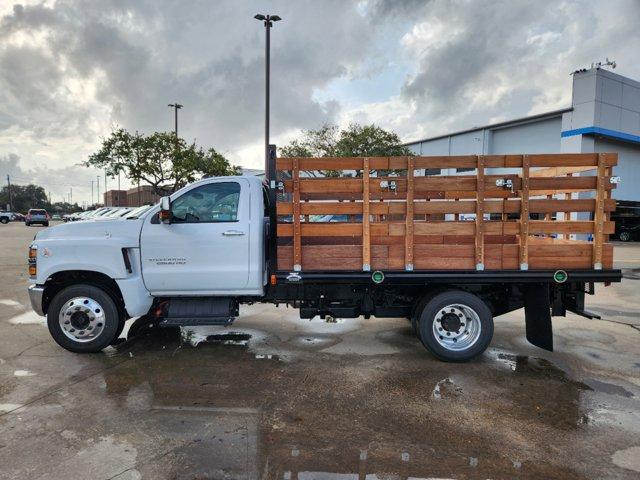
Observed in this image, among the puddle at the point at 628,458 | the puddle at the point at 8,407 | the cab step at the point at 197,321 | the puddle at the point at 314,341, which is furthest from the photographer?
the puddle at the point at 314,341

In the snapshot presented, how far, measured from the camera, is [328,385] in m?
4.84

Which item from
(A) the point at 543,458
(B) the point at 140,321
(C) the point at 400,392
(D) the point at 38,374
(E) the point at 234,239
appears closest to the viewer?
(A) the point at 543,458

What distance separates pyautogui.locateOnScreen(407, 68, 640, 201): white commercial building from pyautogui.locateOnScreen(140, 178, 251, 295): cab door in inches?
968

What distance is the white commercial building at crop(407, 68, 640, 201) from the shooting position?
24.9 m

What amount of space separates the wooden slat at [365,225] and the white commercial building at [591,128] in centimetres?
2387

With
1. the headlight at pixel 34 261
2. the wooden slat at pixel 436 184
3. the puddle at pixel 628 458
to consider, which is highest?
the wooden slat at pixel 436 184

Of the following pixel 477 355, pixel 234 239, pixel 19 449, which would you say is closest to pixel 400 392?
pixel 477 355

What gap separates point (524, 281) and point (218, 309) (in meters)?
3.67

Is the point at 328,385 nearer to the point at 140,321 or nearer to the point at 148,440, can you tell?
the point at 148,440

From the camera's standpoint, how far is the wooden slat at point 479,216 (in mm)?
5152

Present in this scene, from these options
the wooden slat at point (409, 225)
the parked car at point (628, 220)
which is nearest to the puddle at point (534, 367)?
the wooden slat at point (409, 225)

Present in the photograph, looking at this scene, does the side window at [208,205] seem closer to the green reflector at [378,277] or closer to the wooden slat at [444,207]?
the wooden slat at [444,207]

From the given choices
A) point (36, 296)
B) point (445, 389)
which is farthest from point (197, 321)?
point (445, 389)

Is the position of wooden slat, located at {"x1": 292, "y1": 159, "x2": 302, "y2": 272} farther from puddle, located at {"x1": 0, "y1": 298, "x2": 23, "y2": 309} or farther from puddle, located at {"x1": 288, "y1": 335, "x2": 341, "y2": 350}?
puddle, located at {"x1": 0, "y1": 298, "x2": 23, "y2": 309}
